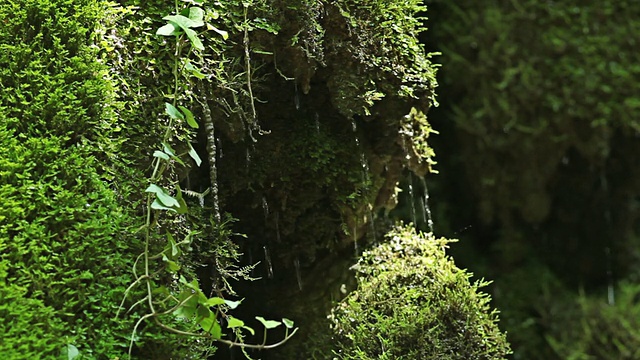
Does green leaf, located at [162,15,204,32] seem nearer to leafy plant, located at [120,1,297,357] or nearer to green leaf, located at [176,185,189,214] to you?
leafy plant, located at [120,1,297,357]

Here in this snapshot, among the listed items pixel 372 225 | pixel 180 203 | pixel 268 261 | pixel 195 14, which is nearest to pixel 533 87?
pixel 372 225

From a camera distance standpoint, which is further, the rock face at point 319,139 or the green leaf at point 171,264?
the rock face at point 319,139

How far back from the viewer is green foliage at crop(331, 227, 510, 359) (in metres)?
2.05

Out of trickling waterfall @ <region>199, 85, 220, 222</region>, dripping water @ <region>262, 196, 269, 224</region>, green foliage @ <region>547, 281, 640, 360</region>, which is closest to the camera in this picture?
trickling waterfall @ <region>199, 85, 220, 222</region>

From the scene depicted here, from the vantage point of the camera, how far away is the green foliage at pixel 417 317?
205 centimetres

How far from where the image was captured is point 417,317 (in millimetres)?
2066

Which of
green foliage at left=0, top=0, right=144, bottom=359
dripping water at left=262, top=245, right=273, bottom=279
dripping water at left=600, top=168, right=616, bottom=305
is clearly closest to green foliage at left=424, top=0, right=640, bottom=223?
dripping water at left=600, top=168, right=616, bottom=305

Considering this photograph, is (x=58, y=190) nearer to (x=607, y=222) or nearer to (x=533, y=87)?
(x=533, y=87)

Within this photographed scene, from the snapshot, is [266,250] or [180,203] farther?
[266,250]

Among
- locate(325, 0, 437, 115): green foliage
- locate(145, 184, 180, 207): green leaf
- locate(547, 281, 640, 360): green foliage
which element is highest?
locate(325, 0, 437, 115): green foliage

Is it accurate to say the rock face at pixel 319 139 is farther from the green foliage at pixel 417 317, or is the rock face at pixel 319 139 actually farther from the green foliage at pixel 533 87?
the green foliage at pixel 533 87

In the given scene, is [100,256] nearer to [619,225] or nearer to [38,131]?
[38,131]

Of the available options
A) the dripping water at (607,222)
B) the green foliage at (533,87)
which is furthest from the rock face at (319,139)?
the dripping water at (607,222)

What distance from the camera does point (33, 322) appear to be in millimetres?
1468
